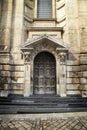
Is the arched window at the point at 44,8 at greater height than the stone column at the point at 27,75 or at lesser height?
greater

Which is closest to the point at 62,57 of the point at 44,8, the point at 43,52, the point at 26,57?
the point at 43,52

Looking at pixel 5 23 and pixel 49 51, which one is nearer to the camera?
pixel 49 51

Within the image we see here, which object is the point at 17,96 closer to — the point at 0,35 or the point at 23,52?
the point at 23,52

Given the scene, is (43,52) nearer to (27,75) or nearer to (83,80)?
(27,75)

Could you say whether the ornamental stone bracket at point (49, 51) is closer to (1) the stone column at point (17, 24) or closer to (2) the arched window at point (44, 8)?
(1) the stone column at point (17, 24)

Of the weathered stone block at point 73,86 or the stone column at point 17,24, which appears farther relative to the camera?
the stone column at point 17,24

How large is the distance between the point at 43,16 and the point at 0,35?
163 inches

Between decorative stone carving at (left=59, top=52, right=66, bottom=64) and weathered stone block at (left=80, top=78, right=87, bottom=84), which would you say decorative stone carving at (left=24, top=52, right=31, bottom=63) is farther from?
weathered stone block at (left=80, top=78, right=87, bottom=84)

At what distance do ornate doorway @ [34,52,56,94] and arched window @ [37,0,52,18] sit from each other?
370cm

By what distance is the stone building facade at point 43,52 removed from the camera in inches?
396

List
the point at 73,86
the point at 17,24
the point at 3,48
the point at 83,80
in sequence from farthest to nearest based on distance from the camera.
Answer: the point at 17,24
the point at 3,48
the point at 73,86
the point at 83,80

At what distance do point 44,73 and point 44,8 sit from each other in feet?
19.4

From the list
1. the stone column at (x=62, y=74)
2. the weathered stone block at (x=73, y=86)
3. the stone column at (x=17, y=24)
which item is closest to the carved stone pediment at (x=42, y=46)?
the stone column at (x=62, y=74)

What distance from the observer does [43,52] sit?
36.0 feet
